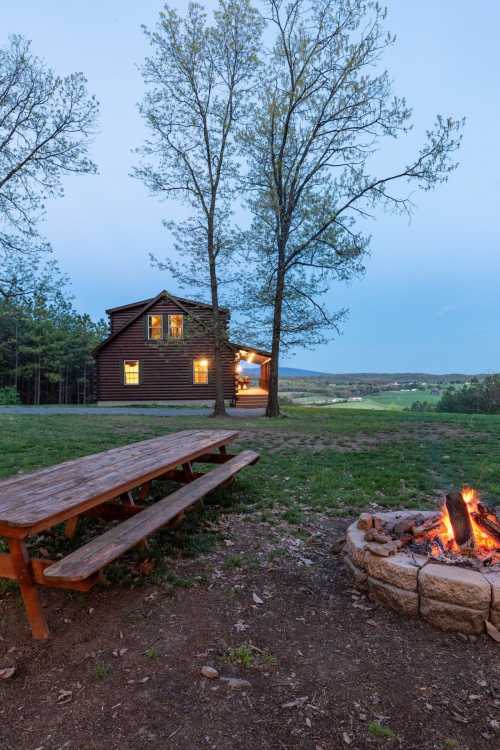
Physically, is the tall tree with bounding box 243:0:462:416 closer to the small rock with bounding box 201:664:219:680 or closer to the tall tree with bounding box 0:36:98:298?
the tall tree with bounding box 0:36:98:298

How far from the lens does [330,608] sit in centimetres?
295

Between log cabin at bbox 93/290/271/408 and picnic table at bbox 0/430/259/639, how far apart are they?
1882cm

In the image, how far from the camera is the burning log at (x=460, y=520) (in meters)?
3.07

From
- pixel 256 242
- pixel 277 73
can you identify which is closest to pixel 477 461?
pixel 256 242

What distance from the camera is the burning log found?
3070 mm

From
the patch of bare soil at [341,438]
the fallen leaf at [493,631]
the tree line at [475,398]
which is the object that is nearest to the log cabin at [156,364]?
the patch of bare soil at [341,438]

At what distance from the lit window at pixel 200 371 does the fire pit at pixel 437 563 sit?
2056 cm

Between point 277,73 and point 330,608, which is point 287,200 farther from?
point 330,608

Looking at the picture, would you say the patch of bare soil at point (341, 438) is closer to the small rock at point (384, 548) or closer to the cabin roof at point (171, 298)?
the small rock at point (384, 548)

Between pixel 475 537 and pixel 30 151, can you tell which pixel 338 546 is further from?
pixel 30 151

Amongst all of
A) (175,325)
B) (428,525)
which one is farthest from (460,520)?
(175,325)

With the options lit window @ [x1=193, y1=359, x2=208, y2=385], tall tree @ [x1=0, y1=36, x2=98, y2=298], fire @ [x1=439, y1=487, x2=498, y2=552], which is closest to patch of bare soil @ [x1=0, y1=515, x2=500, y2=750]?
fire @ [x1=439, y1=487, x2=498, y2=552]

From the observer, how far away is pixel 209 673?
7.41ft

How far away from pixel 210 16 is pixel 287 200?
24.6ft
